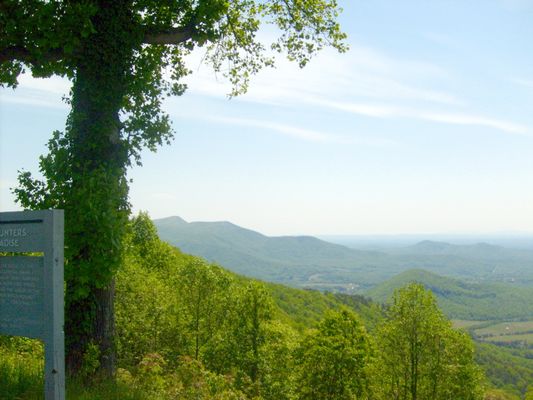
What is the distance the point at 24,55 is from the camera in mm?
11414

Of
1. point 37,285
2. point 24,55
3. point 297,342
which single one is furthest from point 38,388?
point 297,342

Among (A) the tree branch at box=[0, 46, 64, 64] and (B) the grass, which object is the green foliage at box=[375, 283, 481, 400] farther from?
(A) the tree branch at box=[0, 46, 64, 64]

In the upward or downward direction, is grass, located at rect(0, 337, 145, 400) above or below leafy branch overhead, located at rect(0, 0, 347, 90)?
below

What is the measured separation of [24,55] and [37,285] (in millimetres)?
6332

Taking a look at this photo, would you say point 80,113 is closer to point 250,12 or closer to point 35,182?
point 35,182

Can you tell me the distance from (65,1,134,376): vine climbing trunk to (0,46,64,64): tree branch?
55 cm

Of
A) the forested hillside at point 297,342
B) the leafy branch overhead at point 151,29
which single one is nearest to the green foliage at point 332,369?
the forested hillside at point 297,342

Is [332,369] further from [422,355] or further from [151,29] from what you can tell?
[151,29]

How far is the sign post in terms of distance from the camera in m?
7.62

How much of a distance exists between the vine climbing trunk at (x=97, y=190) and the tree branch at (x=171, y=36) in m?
1.05

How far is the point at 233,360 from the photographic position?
38375 mm

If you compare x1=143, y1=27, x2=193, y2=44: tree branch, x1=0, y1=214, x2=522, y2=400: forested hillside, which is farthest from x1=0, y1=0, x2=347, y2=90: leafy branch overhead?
x1=0, y1=214, x2=522, y2=400: forested hillside

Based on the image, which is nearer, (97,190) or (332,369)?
(97,190)

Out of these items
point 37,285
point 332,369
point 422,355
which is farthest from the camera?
point 422,355
